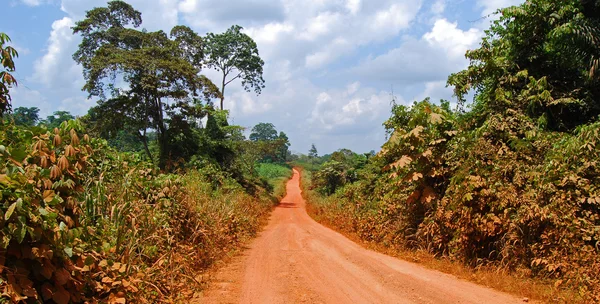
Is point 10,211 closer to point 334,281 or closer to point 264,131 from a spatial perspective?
point 334,281

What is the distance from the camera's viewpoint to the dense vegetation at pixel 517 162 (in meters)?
7.00

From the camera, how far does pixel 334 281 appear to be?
7.32 metres

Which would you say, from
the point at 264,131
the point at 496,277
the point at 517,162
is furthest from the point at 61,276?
the point at 264,131

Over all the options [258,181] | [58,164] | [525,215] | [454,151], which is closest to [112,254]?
[58,164]

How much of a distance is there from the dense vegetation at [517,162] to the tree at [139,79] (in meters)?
12.6

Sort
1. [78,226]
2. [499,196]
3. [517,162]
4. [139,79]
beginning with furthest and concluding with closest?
1. [139,79]
2. [517,162]
3. [499,196]
4. [78,226]

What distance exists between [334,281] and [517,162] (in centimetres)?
Answer: 452

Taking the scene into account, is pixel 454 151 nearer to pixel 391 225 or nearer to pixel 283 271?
pixel 391 225

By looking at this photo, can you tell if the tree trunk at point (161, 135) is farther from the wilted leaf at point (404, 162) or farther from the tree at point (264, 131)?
the tree at point (264, 131)

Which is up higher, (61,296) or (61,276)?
(61,276)

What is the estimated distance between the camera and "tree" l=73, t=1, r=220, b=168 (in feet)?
64.5

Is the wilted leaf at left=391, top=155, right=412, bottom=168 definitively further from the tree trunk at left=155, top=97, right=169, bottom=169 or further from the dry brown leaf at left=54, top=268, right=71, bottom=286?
the tree trunk at left=155, top=97, right=169, bottom=169

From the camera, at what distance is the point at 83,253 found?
4.49 meters

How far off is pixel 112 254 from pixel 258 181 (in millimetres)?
26634
